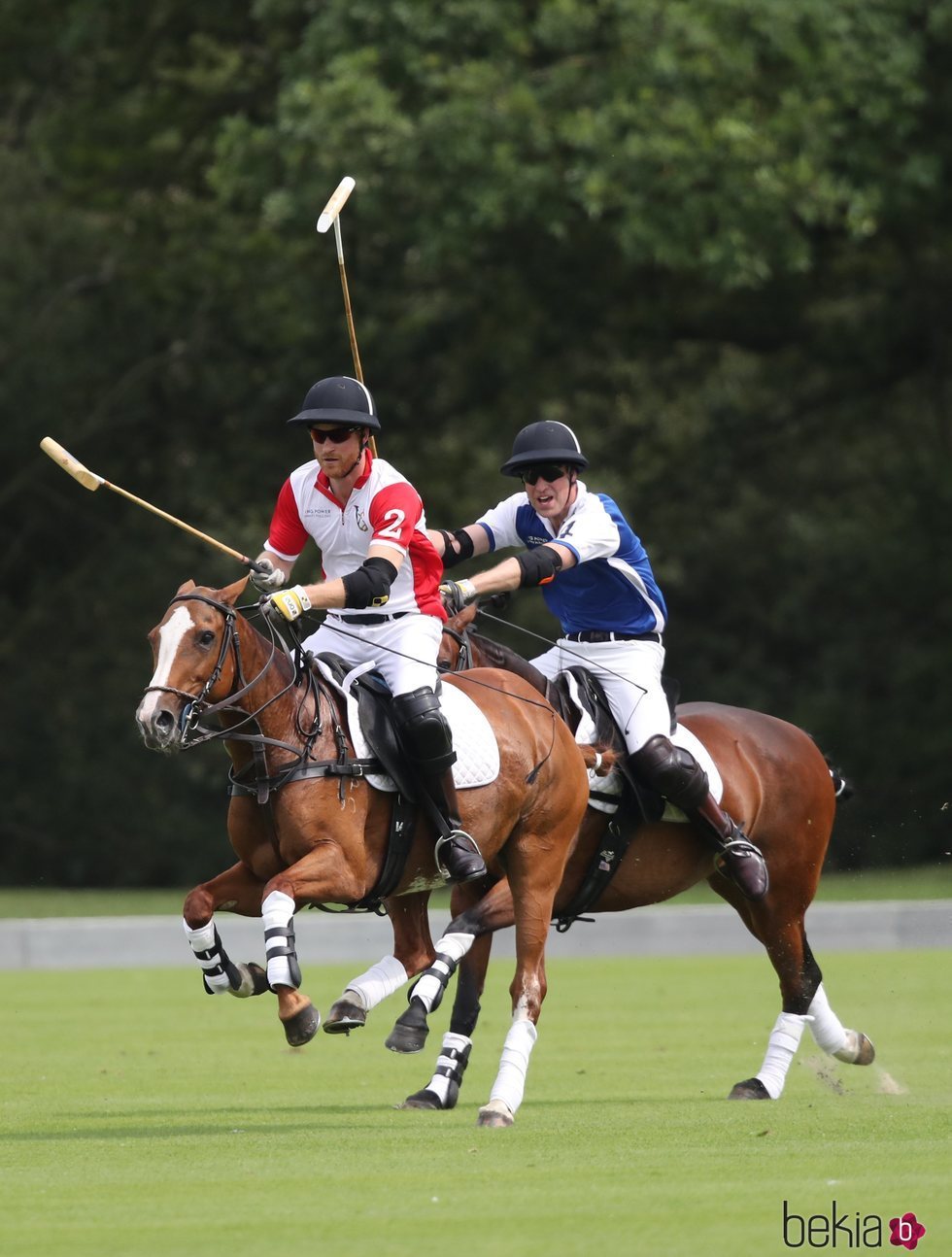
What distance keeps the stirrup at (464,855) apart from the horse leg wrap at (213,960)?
0.79 m

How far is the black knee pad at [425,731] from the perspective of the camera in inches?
299

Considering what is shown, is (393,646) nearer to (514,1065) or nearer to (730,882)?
(514,1065)

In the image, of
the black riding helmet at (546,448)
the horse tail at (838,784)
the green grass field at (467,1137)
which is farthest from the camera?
Answer: the horse tail at (838,784)

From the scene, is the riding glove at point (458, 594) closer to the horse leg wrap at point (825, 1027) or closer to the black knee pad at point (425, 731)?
the black knee pad at point (425, 731)

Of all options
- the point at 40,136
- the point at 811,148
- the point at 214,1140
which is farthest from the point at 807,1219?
the point at 40,136

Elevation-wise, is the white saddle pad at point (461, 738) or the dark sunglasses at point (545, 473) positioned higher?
the dark sunglasses at point (545, 473)

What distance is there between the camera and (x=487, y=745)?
7871 mm

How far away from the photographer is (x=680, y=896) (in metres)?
20.8

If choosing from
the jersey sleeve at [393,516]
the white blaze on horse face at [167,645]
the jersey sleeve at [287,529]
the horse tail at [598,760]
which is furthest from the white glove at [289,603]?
the horse tail at [598,760]

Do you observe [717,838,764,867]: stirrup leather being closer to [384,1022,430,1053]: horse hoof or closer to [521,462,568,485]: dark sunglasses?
[521,462,568,485]: dark sunglasses

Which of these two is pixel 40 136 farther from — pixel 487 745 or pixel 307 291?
pixel 487 745

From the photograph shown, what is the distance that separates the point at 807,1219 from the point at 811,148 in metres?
13.5

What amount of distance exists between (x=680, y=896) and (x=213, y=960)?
13639 millimetres

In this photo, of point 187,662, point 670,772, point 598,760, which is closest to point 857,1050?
point 670,772
